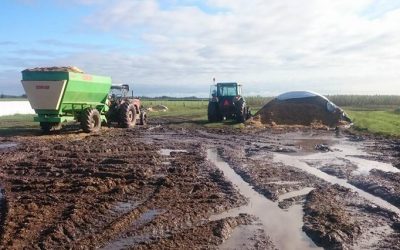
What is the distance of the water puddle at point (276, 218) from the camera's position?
6.56m

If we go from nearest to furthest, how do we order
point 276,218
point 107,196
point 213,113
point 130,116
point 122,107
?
point 276,218 → point 107,196 → point 122,107 → point 130,116 → point 213,113

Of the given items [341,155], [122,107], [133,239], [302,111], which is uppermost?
[122,107]

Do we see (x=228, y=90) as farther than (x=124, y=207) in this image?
Yes

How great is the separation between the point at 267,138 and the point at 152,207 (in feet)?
41.8

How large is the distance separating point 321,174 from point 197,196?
400 centimetres

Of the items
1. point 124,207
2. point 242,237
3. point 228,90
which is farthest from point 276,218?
point 228,90

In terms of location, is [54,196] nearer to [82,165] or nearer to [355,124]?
[82,165]

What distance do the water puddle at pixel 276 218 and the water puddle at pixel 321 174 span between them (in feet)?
5.20

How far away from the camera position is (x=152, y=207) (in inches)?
324

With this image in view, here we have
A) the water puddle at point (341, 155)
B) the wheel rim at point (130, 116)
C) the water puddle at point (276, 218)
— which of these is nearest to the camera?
the water puddle at point (276, 218)

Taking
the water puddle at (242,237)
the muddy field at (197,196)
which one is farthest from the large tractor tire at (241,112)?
the water puddle at (242,237)

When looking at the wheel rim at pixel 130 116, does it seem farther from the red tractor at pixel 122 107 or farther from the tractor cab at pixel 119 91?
the tractor cab at pixel 119 91

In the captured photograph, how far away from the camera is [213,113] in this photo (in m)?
27.6

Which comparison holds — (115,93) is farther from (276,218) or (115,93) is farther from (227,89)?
(276,218)
